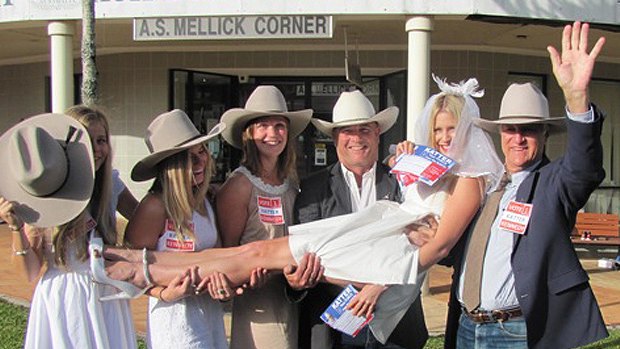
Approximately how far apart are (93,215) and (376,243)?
4.18 feet

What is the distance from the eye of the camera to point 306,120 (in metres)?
3.54

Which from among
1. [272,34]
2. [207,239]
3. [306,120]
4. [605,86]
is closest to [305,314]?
[207,239]

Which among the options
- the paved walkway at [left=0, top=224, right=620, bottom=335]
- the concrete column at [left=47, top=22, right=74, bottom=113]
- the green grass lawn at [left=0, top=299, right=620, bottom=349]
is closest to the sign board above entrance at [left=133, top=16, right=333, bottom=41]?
the concrete column at [left=47, top=22, right=74, bottom=113]

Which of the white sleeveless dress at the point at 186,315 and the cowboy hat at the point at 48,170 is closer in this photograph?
the cowboy hat at the point at 48,170

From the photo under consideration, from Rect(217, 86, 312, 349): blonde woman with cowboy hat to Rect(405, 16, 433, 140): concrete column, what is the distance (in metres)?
4.01

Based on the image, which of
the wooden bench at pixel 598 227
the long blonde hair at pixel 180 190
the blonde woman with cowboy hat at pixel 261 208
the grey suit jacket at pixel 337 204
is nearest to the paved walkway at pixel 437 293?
the wooden bench at pixel 598 227

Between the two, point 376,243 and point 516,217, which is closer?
point 516,217

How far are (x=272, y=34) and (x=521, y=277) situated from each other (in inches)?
202

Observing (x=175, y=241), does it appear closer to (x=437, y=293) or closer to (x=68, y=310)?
(x=68, y=310)

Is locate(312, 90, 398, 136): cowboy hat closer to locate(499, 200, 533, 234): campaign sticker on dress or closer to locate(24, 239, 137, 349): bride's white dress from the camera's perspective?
locate(499, 200, 533, 234): campaign sticker on dress

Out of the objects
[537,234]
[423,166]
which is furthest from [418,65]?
[537,234]

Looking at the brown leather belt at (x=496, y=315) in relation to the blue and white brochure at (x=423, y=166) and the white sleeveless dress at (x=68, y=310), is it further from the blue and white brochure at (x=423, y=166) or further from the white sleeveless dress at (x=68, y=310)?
the white sleeveless dress at (x=68, y=310)

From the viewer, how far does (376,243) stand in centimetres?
290

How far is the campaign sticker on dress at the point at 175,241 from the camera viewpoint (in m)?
2.97
